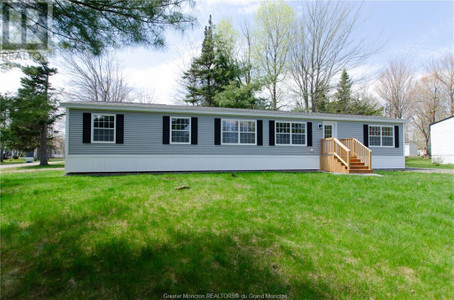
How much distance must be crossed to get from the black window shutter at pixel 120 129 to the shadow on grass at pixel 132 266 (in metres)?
6.75

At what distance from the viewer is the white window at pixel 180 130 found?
397 inches

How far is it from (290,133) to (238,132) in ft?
9.30

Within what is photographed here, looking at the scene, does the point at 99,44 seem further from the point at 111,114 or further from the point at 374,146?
the point at 374,146

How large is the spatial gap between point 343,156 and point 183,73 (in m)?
18.6

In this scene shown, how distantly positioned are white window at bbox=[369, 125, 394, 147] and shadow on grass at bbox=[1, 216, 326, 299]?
1232 centimetres

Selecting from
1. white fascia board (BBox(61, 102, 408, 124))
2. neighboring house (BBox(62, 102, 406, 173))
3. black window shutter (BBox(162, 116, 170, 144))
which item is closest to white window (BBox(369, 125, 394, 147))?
neighboring house (BBox(62, 102, 406, 173))

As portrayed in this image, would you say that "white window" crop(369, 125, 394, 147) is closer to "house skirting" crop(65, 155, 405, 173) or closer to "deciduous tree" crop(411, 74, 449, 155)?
"house skirting" crop(65, 155, 405, 173)

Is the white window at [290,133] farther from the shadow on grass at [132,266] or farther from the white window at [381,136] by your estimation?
the shadow on grass at [132,266]

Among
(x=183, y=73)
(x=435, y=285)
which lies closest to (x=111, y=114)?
(x=435, y=285)

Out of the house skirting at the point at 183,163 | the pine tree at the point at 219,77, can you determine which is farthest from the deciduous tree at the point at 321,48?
the house skirting at the point at 183,163

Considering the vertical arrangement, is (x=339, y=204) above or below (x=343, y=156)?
below

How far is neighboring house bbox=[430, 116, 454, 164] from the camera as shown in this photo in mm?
16523

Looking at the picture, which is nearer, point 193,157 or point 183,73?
point 193,157

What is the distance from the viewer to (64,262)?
2385 mm
